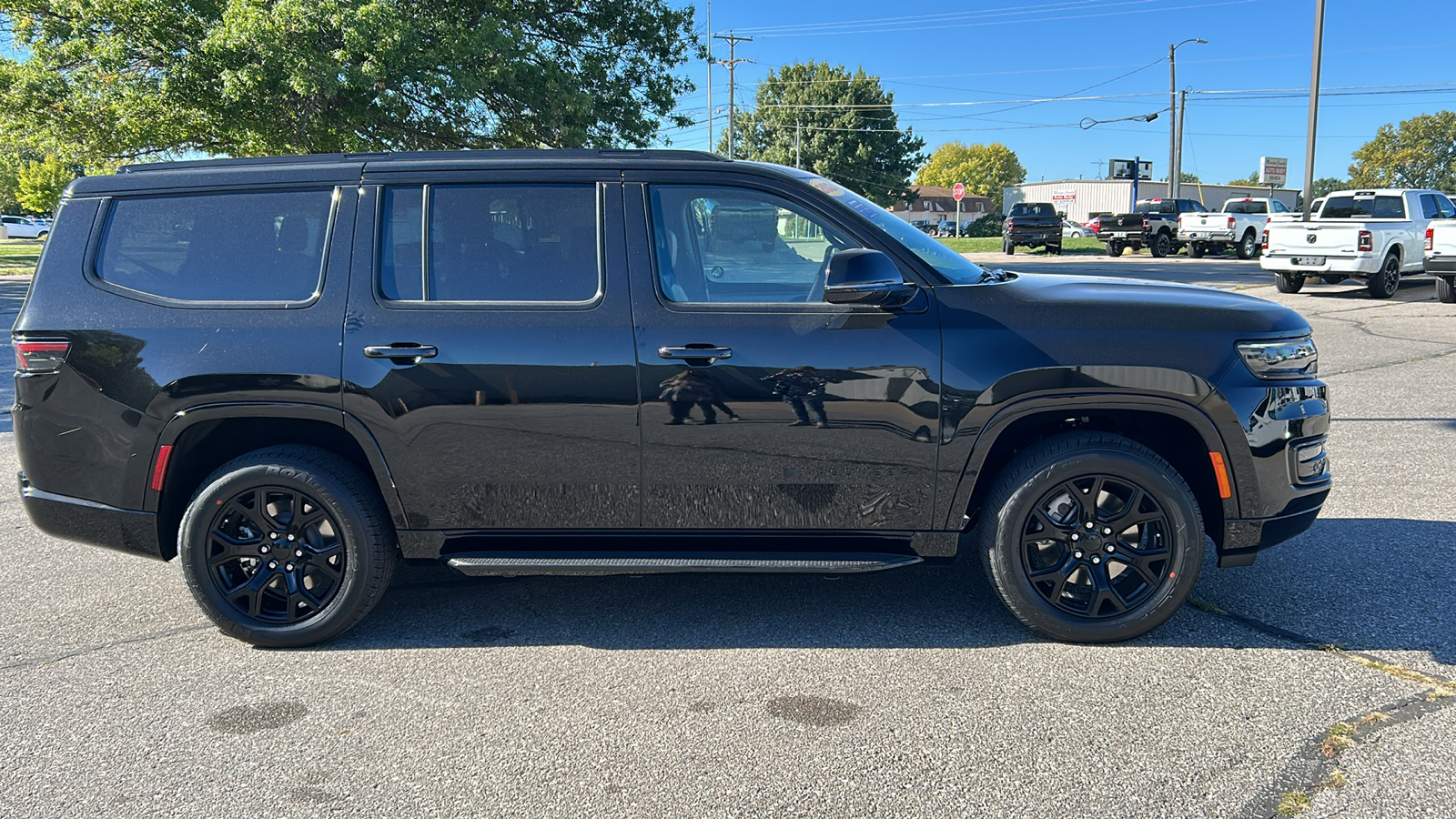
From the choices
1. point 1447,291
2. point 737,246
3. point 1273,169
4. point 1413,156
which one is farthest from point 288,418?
point 1413,156

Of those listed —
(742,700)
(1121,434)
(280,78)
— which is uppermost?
(280,78)

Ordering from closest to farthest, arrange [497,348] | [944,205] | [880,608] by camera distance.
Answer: [497,348], [880,608], [944,205]

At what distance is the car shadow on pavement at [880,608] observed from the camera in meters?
3.91

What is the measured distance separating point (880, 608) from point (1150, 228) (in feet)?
103

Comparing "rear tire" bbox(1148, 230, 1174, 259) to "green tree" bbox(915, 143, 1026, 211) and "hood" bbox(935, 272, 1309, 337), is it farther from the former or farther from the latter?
"green tree" bbox(915, 143, 1026, 211)

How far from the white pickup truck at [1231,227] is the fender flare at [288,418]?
31130mm

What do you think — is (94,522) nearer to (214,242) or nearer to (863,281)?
(214,242)

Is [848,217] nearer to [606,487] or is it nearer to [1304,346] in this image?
[606,487]

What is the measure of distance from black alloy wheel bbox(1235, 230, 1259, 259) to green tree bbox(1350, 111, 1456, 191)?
83881mm

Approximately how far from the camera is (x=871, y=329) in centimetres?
368

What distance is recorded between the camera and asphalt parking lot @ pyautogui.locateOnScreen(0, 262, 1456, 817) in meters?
2.86

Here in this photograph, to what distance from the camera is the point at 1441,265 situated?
52.6ft

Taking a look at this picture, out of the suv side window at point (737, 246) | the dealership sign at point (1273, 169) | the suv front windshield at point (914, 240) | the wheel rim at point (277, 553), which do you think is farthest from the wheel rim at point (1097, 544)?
the dealership sign at point (1273, 169)

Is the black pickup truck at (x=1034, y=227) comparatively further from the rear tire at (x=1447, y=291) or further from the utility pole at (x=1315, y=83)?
the rear tire at (x=1447, y=291)
